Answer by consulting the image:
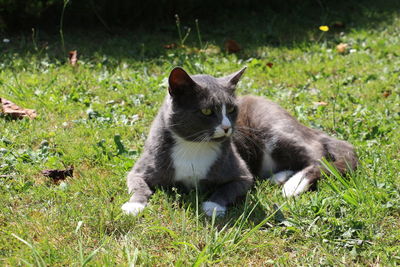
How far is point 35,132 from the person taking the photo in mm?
4207

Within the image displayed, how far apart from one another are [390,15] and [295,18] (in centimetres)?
175

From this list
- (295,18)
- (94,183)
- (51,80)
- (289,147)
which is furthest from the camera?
(295,18)

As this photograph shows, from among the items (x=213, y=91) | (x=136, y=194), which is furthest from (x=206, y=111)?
(x=136, y=194)

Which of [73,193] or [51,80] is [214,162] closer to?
[73,193]


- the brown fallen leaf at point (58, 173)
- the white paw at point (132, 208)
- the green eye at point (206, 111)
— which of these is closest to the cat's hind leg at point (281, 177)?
the green eye at point (206, 111)

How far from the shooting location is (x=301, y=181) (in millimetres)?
3660

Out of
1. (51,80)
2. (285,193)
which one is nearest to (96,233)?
(285,193)

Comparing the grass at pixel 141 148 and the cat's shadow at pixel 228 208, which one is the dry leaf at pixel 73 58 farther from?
the cat's shadow at pixel 228 208

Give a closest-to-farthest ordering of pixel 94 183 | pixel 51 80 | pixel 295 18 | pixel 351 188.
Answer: pixel 351 188, pixel 94 183, pixel 51 80, pixel 295 18

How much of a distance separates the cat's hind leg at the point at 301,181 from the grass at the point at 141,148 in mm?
98

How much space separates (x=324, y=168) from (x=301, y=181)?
0.29m

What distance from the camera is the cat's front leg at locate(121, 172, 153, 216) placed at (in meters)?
3.19

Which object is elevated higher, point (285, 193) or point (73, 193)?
point (73, 193)

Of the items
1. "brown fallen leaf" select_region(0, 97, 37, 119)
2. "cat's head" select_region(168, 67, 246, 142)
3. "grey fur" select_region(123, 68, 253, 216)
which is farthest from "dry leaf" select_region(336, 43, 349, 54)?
"brown fallen leaf" select_region(0, 97, 37, 119)
